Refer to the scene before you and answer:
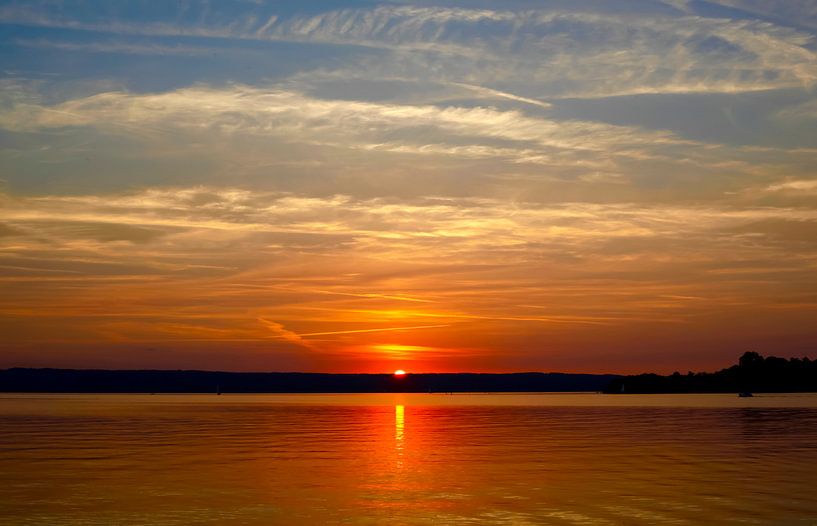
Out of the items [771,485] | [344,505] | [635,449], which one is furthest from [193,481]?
[635,449]

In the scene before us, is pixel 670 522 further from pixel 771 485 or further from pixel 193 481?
pixel 193 481

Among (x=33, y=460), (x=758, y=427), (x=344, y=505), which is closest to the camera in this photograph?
(x=344, y=505)

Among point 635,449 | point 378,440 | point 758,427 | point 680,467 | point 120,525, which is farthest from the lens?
point 758,427

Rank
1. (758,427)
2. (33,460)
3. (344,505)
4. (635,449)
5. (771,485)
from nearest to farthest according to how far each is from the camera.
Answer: (344,505), (771,485), (33,460), (635,449), (758,427)

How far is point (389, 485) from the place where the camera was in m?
38.0

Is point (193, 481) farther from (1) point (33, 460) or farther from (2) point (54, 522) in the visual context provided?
(1) point (33, 460)

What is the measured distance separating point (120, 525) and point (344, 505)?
305 inches

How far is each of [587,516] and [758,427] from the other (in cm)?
5907

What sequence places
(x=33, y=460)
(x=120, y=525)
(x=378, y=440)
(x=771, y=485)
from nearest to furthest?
1. (x=120, y=525)
2. (x=771, y=485)
3. (x=33, y=460)
4. (x=378, y=440)

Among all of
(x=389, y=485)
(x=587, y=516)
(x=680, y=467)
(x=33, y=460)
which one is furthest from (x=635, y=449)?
(x=33, y=460)

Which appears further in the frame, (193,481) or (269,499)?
(193,481)

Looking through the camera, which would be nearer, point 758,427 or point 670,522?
point 670,522

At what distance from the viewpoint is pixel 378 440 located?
67312mm

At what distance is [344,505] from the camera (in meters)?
32.2
